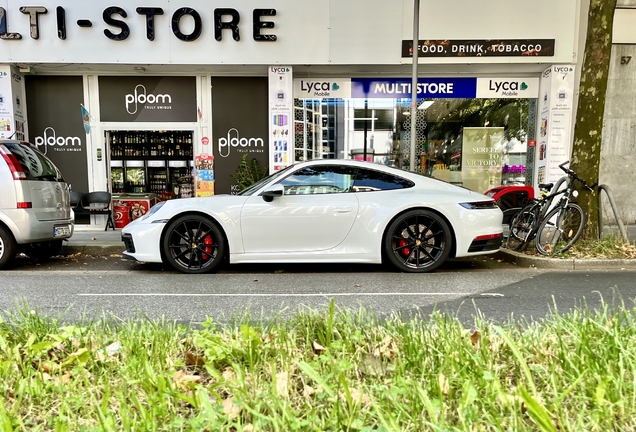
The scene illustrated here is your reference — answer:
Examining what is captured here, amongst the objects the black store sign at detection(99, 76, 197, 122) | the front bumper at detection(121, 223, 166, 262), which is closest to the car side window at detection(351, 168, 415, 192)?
the front bumper at detection(121, 223, 166, 262)

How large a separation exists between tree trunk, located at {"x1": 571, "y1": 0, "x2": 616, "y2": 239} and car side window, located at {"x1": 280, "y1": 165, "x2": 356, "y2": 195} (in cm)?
347

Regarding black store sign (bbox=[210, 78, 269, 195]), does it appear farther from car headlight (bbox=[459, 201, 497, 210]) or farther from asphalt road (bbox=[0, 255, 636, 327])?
car headlight (bbox=[459, 201, 497, 210])

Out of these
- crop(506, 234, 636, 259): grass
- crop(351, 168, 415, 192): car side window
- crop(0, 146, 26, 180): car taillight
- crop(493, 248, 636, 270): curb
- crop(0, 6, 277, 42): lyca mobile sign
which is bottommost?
crop(493, 248, 636, 270): curb

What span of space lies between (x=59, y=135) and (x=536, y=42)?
11461mm

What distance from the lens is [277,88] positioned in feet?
30.5

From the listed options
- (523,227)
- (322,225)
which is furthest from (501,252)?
(322,225)

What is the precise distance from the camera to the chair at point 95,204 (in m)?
8.87

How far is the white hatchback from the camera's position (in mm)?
5312

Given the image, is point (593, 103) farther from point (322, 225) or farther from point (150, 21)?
point (150, 21)

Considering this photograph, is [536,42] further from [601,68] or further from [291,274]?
[291,274]

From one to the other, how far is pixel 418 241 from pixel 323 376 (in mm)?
3695

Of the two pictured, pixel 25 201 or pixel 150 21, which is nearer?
pixel 25 201

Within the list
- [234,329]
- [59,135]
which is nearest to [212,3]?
[59,135]

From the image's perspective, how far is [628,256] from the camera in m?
5.53
